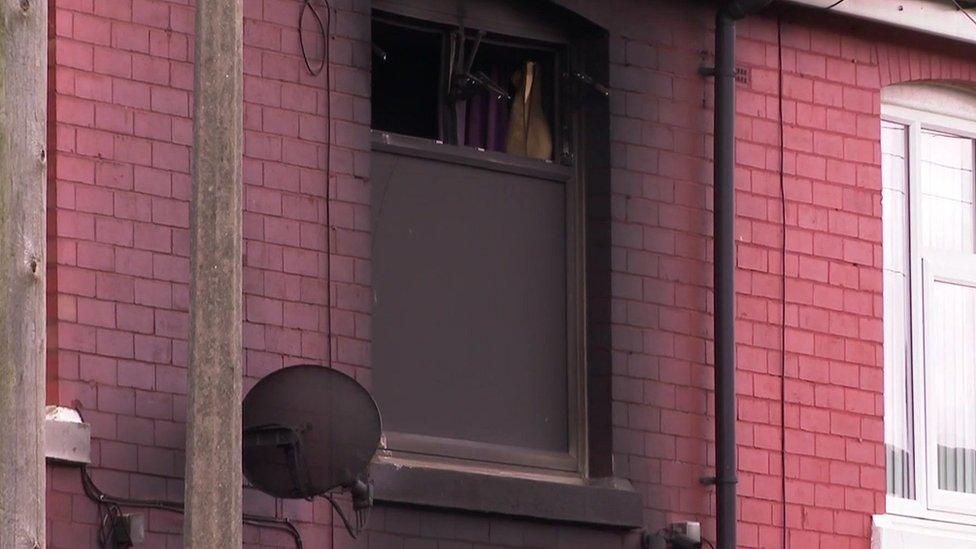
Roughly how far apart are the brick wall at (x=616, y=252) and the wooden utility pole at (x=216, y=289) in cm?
176

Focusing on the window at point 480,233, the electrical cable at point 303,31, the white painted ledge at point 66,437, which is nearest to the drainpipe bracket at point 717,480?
the window at point 480,233

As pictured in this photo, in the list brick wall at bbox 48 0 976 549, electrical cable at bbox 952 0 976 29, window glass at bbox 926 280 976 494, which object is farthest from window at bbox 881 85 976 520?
electrical cable at bbox 952 0 976 29

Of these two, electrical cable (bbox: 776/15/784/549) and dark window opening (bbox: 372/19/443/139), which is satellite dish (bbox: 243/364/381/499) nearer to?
dark window opening (bbox: 372/19/443/139)

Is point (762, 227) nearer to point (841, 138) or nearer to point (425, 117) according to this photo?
point (841, 138)

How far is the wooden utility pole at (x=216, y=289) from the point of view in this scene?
8141 mm

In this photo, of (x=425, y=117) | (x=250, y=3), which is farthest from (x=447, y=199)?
(x=250, y=3)

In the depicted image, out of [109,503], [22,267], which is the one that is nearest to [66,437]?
[109,503]

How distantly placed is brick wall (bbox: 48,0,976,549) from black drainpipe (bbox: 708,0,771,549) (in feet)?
0.43

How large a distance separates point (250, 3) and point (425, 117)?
1.26m

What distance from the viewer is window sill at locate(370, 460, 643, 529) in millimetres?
10969

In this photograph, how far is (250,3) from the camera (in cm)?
1091

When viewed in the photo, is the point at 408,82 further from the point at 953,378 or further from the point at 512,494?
the point at 953,378

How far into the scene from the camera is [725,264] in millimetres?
12062

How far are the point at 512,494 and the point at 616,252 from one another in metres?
1.33
